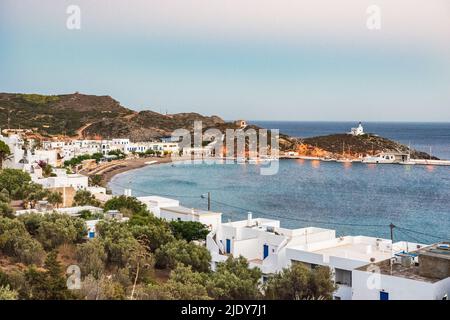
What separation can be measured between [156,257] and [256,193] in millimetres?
15047

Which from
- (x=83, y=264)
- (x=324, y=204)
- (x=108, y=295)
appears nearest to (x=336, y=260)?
(x=83, y=264)

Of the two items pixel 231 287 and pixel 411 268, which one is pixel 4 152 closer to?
pixel 231 287

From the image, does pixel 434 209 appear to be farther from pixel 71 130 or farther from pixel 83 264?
pixel 71 130

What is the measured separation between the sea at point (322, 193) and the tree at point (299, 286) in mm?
7798

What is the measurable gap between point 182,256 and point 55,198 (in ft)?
16.1

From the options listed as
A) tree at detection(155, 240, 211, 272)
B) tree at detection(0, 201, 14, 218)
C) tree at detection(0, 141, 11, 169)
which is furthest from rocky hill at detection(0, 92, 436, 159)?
tree at detection(155, 240, 211, 272)

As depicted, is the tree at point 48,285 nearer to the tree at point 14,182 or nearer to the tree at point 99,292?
the tree at point 99,292

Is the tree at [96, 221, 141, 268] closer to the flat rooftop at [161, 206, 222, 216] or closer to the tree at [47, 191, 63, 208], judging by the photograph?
the flat rooftop at [161, 206, 222, 216]

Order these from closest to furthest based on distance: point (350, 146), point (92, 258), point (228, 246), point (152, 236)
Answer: point (92, 258) < point (152, 236) < point (228, 246) < point (350, 146)

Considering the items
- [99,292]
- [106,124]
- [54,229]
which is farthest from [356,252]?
[106,124]

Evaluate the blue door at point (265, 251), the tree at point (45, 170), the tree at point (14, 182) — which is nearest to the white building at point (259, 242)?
the blue door at point (265, 251)

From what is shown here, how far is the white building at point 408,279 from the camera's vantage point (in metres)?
4.29

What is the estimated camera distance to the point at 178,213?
31.6 ft

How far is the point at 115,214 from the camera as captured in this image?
26.7ft
